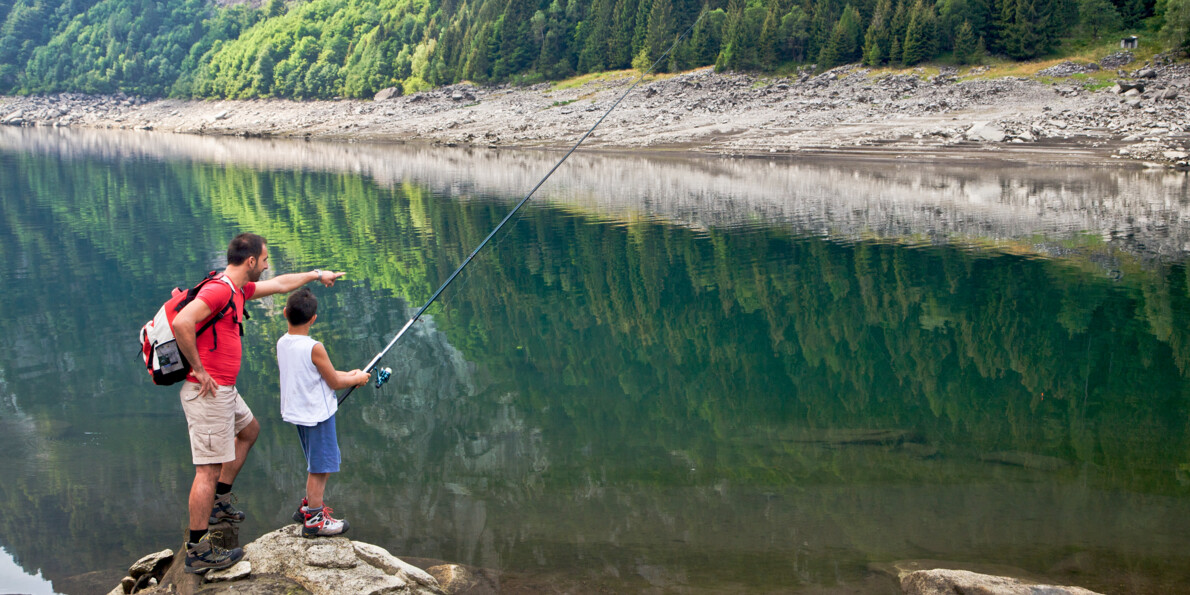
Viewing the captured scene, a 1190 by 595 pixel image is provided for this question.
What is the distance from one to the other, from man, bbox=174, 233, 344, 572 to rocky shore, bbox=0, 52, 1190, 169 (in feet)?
89.1

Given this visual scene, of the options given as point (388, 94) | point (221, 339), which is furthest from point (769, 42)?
point (221, 339)

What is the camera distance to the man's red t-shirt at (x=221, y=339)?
4.08 metres

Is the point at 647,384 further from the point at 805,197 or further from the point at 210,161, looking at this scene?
the point at 210,161

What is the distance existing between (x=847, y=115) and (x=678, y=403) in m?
29.1

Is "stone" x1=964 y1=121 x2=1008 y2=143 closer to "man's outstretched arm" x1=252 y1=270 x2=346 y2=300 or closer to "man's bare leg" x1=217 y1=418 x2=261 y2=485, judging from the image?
"man's outstretched arm" x1=252 y1=270 x2=346 y2=300

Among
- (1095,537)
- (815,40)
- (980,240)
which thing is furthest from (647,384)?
(815,40)

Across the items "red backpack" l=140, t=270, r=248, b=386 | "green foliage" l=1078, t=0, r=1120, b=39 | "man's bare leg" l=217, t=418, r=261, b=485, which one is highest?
"green foliage" l=1078, t=0, r=1120, b=39

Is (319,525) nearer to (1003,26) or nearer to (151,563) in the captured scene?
(151,563)

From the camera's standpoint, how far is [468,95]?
173 ft

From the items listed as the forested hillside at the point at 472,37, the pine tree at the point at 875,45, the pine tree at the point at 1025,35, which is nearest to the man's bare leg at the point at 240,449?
the forested hillside at the point at 472,37

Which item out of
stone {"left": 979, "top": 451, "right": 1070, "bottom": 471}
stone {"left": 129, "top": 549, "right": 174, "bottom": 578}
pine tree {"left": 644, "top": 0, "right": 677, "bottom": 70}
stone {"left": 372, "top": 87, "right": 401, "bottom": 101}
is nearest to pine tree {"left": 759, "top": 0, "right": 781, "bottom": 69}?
pine tree {"left": 644, "top": 0, "right": 677, "bottom": 70}

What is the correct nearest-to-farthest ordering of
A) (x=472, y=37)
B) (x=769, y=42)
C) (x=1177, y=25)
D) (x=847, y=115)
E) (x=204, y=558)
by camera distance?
(x=204, y=558), (x=1177, y=25), (x=847, y=115), (x=769, y=42), (x=472, y=37)

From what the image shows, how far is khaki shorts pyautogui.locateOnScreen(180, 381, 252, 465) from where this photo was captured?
419 centimetres

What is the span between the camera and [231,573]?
4.07 metres
